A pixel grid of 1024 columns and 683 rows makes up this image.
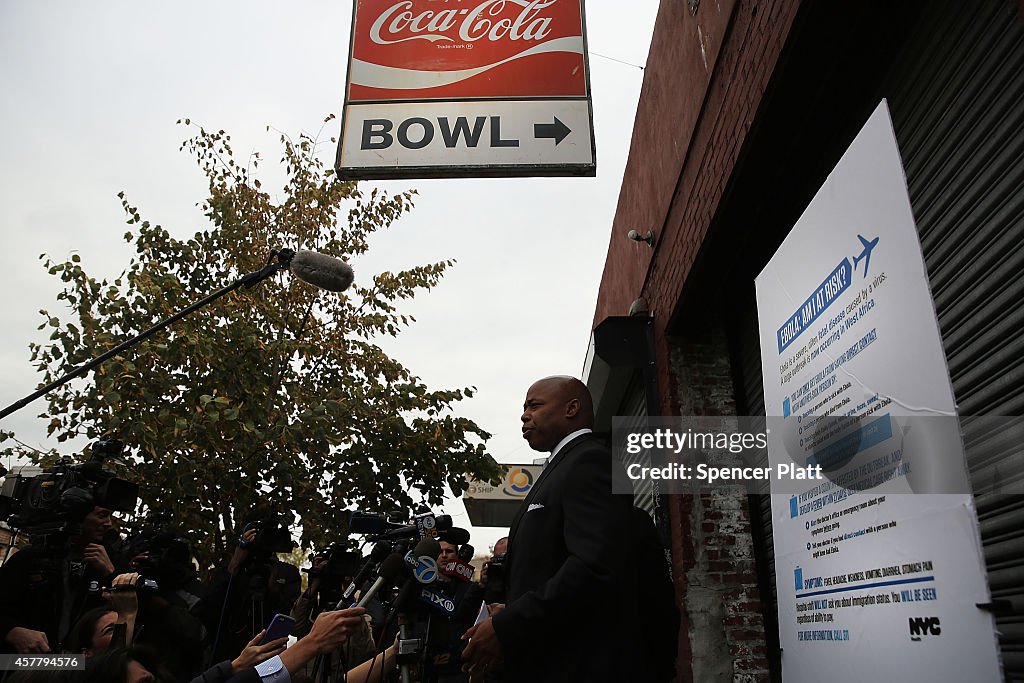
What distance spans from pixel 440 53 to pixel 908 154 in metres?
3.47

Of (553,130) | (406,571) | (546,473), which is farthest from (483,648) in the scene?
(553,130)

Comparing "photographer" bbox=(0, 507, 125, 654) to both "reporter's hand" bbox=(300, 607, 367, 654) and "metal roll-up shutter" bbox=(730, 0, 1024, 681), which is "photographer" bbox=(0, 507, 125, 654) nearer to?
"reporter's hand" bbox=(300, 607, 367, 654)

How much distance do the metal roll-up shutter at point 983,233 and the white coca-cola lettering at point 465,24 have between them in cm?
323

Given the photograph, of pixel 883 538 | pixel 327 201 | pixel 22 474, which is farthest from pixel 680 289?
pixel 327 201

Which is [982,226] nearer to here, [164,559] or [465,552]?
[164,559]

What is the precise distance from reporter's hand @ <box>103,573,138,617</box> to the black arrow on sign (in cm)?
354

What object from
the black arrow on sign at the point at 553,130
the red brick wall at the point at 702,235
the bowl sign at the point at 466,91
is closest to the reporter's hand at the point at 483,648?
the red brick wall at the point at 702,235

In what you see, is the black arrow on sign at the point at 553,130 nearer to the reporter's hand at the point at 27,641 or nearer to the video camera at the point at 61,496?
the video camera at the point at 61,496

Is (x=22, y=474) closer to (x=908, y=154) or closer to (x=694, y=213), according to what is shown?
(x=694, y=213)

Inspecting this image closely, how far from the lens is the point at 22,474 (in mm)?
4125

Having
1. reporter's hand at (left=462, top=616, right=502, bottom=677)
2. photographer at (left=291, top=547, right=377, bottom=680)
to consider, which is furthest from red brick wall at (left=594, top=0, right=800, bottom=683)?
reporter's hand at (left=462, top=616, right=502, bottom=677)

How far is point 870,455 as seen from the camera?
234 centimetres

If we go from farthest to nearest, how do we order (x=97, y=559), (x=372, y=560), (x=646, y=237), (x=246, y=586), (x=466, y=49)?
1. (x=646, y=237)
2. (x=466, y=49)
3. (x=246, y=586)
4. (x=97, y=559)
5. (x=372, y=560)

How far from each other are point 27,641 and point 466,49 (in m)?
4.42
